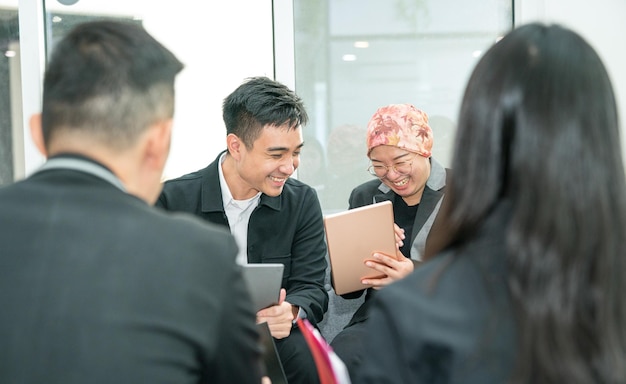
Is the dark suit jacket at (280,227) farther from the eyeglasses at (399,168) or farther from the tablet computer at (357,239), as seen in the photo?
the eyeglasses at (399,168)

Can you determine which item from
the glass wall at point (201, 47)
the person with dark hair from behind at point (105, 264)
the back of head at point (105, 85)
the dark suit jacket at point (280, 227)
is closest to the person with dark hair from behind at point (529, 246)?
the person with dark hair from behind at point (105, 264)

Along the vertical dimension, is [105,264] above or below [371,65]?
below

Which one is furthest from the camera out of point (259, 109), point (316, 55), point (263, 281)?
point (316, 55)

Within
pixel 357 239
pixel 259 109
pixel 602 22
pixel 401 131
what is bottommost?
pixel 357 239

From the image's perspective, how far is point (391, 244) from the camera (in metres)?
2.80

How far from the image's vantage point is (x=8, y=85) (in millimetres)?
4055

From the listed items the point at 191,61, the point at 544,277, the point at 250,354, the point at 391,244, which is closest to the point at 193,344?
the point at 250,354

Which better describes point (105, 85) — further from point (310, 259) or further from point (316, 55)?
point (316, 55)

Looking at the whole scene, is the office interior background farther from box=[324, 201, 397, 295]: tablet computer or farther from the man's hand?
the man's hand

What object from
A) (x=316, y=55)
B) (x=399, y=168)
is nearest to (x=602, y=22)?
(x=316, y=55)

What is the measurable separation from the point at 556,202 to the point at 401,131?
7.23 ft

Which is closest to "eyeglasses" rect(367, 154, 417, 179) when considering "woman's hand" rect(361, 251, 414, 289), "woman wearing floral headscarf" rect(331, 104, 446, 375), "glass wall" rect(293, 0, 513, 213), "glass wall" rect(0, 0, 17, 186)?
"woman wearing floral headscarf" rect(331, 104, 446, 375)

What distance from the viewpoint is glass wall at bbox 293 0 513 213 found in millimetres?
4219

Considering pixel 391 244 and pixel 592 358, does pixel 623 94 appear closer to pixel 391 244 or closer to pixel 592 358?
pixel 391 244
